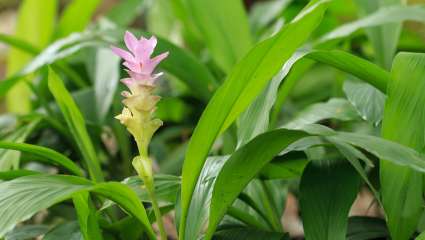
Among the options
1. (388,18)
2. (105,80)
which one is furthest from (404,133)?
(105,80)

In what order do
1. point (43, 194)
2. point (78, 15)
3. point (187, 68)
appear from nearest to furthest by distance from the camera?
point (43, 194)
point (187, 68)
point (78, 15)

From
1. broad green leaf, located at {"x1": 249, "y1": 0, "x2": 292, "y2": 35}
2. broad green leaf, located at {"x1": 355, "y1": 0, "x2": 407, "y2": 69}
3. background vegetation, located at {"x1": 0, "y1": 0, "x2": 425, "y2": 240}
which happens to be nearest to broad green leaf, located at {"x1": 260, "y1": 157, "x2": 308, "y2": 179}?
background vegetation, located at {"x1": 0, "y1": 0, "x2": 425, "y2": 240}

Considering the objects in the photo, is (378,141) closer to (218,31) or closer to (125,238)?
(125,238)

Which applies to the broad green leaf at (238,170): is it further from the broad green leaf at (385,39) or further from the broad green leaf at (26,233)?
the broad green leaf at (385,39)

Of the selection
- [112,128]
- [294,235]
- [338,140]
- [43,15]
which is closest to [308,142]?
[338,140]

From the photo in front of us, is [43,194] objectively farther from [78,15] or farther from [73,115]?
[78,15]
